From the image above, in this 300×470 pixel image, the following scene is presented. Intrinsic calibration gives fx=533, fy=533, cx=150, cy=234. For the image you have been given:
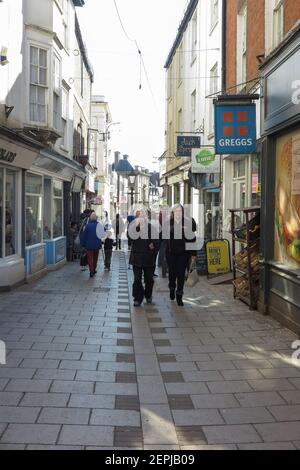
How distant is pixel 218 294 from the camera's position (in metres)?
10.9

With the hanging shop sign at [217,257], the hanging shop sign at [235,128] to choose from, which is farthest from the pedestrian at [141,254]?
the hanging shop sign at [217,257]

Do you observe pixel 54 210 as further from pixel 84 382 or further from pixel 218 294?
pixel 84 382

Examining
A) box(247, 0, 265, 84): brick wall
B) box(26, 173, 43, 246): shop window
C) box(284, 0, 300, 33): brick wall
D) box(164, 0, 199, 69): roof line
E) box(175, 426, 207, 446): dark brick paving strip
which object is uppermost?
box(164, 0, 199, 69): roof line

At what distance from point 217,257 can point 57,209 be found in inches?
247

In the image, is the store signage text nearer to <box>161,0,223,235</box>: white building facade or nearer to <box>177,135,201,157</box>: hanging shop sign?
<box>161,0,223,235</box>: white building facade

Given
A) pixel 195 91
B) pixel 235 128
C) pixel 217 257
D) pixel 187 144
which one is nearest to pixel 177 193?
pixel 195 91

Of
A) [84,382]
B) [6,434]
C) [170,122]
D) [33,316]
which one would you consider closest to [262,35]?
[33,316]

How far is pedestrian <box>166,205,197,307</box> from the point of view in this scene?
9.49 m

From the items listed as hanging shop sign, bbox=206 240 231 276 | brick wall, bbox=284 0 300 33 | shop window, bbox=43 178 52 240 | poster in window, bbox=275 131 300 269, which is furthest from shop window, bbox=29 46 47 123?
poster in window, bbox=275 131 300 269

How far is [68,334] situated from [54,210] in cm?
963

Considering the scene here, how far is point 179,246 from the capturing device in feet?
31.1

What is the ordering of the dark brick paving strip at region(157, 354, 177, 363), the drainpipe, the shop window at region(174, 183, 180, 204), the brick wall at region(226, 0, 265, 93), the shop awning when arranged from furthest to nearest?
the shop window at region(174, 183, 180, 204), the drainpipe, the shop awning, the brick wall at region(226, 0, 265, 93), the dark brick paving strip at region(157, 354, 177, 363)

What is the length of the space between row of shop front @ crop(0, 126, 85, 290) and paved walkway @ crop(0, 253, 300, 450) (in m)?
2.58

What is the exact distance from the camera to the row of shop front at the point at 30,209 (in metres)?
11.0
